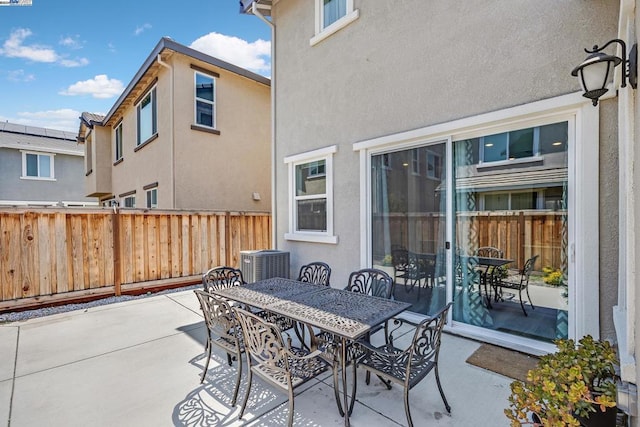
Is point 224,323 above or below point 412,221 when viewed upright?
below

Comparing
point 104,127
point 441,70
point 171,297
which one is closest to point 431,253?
point 441,70

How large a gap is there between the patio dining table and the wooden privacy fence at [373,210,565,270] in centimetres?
159

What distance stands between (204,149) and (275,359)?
7429mm

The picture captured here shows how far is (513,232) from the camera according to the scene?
3.80 meters

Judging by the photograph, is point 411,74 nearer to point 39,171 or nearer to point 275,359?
point 275,359

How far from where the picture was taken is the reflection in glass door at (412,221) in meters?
4.09

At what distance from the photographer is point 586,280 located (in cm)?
296

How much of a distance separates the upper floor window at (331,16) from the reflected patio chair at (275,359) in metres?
5.05

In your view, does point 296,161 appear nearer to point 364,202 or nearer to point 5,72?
point 364,202

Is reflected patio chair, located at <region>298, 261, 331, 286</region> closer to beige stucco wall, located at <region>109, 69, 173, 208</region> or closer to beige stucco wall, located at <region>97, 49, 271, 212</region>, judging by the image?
beige stucco wall, located at <region>97, 49, 271, 212</region>

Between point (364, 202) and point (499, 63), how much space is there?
8.21ft

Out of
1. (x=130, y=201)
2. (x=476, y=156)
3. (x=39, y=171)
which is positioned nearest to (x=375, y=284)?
(x=476, y=156)

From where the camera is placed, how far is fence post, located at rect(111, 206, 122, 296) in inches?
232

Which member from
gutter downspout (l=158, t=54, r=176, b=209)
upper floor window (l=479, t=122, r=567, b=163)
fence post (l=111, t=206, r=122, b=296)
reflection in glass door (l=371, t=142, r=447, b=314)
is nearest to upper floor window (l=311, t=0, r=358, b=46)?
reflection in glass door (l=371, t=142, r=447, b=314)
